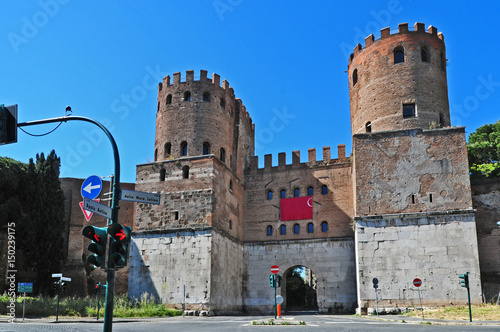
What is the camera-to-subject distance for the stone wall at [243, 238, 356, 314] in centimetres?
2912

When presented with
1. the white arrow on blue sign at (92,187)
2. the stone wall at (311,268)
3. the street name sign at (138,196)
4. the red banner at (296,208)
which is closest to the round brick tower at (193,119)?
the red banner at (296,208)

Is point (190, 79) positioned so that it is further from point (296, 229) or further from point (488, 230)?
point (488, 230)

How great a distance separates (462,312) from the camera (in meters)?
21.1

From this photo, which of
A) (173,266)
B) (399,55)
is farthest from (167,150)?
(399,55)

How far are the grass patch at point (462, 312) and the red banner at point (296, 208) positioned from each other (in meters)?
10.2

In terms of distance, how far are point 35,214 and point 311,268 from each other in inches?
705

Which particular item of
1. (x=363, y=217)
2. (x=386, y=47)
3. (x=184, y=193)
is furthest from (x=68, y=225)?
(x=386, y=47)

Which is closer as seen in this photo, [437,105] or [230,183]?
[437,105]

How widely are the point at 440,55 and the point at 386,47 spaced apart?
131 inches

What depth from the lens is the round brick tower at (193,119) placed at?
30.0 meters

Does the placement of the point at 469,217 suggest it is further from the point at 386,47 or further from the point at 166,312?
the point at 166,312

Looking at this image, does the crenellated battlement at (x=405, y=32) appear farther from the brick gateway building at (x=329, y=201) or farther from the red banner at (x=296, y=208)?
the red banner at (x=296, y=208)

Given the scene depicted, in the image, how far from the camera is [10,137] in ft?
29.8

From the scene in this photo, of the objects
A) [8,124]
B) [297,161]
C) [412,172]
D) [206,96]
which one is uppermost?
[206,96]
